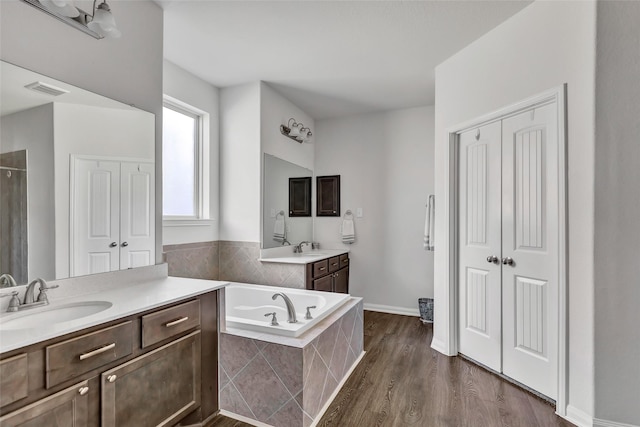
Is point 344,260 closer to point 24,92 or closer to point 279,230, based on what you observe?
point 279,230

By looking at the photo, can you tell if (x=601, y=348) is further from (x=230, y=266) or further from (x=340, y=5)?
(x=230, y=266)

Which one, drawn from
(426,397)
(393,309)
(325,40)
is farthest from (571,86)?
(393,309)

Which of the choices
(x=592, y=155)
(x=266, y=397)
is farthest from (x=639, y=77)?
(x=266, y=397)

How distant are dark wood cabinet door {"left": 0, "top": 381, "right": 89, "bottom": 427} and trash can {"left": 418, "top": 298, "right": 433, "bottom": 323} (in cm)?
318

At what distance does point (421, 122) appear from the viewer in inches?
152

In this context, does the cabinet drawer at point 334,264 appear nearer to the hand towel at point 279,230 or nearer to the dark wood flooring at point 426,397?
Result: the hand towel at point 279,230

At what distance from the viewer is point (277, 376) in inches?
69.1


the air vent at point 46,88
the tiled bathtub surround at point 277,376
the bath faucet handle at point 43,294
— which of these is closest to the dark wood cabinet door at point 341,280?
the tiled bathtub surround at point 277,376

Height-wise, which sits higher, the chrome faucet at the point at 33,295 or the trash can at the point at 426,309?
the chrome faucet at the point at 33,295

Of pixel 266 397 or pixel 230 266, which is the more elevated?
pixel 230 266

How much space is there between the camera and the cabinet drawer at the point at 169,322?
4.65ft

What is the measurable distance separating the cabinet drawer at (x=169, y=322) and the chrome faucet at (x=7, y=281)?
0.55m

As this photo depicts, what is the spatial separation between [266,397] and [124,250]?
3.87 feet

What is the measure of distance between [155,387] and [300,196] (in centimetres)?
284
